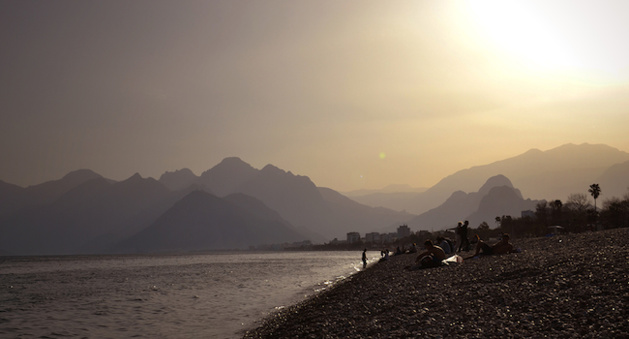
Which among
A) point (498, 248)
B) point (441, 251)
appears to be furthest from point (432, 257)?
point (498, 248)

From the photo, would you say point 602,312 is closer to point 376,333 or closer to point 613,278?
point 613,278

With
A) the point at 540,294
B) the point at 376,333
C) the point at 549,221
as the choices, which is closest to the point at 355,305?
the point at 376,333

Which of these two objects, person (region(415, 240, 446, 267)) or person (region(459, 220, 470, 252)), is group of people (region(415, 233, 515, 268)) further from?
person (region(459, 220, 470, 252))

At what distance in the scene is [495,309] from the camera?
12555mm

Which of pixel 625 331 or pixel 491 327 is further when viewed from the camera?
pixel 491 327

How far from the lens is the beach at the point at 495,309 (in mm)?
9969

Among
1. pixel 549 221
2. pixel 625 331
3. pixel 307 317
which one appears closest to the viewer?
pixel 625 331

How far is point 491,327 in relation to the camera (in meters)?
10.7

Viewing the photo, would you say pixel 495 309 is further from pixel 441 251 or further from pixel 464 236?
pixel 464 236

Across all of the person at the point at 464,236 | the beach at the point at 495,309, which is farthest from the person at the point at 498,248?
the beach at the point at 495,309

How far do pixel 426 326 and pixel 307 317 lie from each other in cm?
831

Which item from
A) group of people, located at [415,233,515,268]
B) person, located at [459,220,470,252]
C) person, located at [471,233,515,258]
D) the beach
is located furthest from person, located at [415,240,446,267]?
person, located at [459,220,470,252]

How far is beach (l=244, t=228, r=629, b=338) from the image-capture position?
9.97 m

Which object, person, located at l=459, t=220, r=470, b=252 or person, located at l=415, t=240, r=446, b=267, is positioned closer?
person, located at l=415, t=240, r=446, b=267
